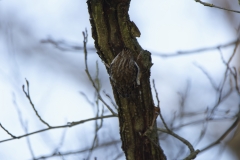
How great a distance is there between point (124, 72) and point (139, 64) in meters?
0.17

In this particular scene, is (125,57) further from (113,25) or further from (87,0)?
(87,0)

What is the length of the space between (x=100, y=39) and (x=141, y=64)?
0.81 feet

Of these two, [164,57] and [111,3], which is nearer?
[111,3]

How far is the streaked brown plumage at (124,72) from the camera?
2.12 meters

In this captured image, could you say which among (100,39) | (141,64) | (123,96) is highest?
(100,39)

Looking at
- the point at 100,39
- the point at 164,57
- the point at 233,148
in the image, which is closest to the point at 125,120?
the point at 100,39

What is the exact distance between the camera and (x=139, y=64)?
2.15 metres

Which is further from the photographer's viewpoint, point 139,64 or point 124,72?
Result: point 124,72

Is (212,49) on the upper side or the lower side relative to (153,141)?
upper

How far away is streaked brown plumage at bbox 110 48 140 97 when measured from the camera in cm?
212

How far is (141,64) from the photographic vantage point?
84.4 inches

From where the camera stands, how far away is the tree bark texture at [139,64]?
213cm

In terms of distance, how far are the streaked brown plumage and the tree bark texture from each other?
0.08 ft

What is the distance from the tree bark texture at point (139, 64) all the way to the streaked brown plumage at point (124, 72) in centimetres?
2
